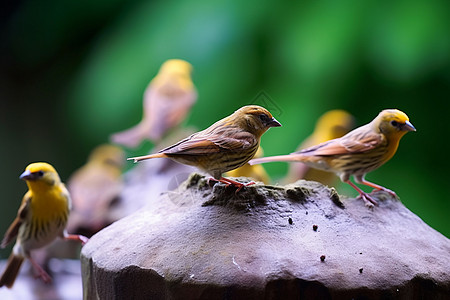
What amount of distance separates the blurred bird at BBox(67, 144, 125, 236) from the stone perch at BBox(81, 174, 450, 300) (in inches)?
67.4

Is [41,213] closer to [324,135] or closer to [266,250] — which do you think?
[266,250]

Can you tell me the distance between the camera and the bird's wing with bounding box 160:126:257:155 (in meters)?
1.92

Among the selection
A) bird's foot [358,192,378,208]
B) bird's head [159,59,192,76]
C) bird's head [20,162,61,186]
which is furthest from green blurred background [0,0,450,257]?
bird's head [20,162,61,186]

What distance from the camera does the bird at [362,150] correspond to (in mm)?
2273

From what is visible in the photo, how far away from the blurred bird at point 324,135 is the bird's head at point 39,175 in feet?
4.35

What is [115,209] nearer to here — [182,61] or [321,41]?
[182,61]

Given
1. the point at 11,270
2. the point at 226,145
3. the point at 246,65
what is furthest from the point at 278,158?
the point at 246,65

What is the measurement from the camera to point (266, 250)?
1739mm

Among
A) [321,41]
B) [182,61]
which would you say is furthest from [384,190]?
[182,61]

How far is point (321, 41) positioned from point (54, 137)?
2.78 metres

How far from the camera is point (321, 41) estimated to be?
3795mm

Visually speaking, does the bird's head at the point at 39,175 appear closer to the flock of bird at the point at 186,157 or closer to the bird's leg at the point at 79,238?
the flock of bird at the point at 186,157

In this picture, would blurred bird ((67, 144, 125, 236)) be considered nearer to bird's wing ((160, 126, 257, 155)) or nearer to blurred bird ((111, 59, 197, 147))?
blurred bird ((111, 59, 197, 147))

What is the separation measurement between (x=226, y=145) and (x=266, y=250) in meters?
0.42
